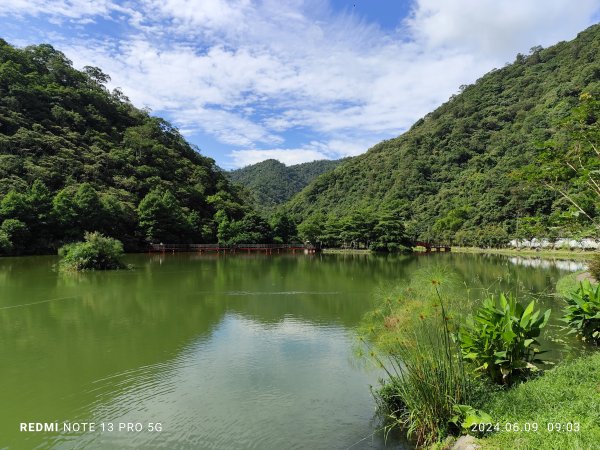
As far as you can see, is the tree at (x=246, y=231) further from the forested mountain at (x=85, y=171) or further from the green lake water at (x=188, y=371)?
the green lake water at (x=188, y=371)

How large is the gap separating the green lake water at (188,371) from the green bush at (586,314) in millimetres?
631

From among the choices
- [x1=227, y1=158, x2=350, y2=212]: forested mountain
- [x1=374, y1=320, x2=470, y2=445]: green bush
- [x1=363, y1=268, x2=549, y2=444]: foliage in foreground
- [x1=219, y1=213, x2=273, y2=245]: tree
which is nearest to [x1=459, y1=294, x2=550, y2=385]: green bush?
[x1=363, y1=268, x2=549, y2=444]: foliage in foreground

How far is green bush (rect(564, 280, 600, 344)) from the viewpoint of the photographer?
26.8 ft

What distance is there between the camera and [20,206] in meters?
35.4

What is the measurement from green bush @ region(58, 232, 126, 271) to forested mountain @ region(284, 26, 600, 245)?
34.0m

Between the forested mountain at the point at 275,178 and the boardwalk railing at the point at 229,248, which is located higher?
the forested mountain at the point at 275,178

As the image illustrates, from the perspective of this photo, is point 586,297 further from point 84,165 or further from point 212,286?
point 84,165

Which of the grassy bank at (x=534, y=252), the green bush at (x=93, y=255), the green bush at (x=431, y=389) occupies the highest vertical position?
the green bush at (x=93, y=255)

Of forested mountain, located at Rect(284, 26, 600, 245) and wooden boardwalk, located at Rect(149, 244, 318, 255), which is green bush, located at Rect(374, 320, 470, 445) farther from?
forested mountain, located at Rect(284, 26, 600, 245)

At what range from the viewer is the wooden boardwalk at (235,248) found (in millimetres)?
45981
